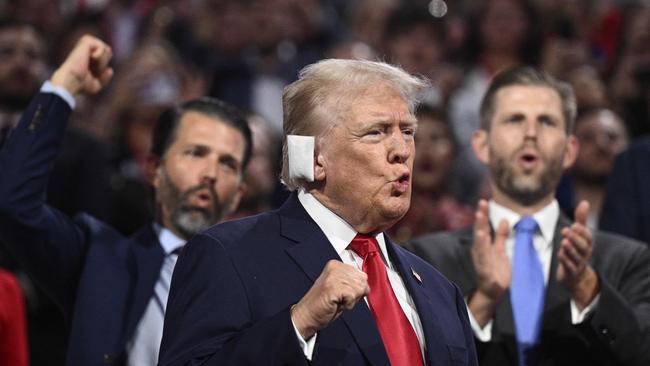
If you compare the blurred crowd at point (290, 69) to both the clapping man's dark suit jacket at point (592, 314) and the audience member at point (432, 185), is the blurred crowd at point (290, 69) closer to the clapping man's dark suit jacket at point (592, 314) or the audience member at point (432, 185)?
the audience member at point (432, 185)

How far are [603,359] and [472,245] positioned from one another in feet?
2.17

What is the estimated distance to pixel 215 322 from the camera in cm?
312

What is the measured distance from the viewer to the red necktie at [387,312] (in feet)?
10.9

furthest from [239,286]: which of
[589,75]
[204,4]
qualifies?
[204,4]

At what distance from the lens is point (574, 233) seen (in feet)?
13.8

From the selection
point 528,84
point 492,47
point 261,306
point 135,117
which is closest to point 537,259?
point 528,84

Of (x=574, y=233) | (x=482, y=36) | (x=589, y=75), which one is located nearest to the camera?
(x=574, y=233)

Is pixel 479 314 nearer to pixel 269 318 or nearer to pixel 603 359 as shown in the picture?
pixel 603 359

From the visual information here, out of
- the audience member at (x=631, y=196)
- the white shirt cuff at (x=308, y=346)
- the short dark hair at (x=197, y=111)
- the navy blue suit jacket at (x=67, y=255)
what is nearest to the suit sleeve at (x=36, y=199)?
the navy blue suit jacket at (x=67, y=255)

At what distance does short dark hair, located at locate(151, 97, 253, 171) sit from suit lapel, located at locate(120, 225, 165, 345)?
386mm

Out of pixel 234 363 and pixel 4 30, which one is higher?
pixel 4 30

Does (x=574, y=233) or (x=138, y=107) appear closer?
(x=574, y=233)

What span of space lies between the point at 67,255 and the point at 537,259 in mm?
1759

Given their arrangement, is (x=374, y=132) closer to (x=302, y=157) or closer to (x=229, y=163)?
(x=302, y=157)
